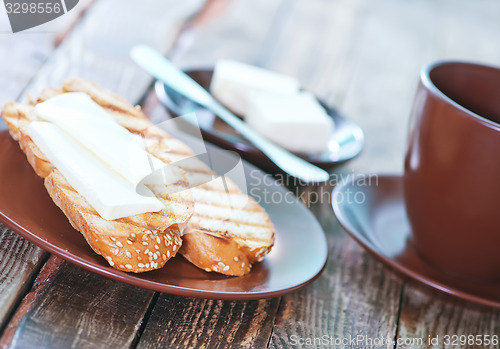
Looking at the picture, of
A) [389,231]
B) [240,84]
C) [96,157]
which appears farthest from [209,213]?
[240,84]

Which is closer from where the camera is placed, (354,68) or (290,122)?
(290,122)

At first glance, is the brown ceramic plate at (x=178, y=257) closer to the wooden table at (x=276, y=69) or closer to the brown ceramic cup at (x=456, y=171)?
the wooden table at (x=276, y=69)

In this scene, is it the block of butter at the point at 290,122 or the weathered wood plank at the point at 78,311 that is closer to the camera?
the weathered wood plank at the point at 78,311

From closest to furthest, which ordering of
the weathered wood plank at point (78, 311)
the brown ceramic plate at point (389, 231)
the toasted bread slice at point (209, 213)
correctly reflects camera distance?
the weathered wood plank at point (78, 311) < the toasted bread slice at point (209, 213) < the brown ceramic plate at point (389, 231)

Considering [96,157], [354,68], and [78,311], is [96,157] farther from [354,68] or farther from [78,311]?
[354,68]

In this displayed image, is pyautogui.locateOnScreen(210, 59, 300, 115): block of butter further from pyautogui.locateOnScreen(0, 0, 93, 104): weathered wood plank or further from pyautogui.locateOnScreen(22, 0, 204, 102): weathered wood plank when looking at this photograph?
pyautogui.locateOnScreen(0, 0, 93, 104): weathered wood plank

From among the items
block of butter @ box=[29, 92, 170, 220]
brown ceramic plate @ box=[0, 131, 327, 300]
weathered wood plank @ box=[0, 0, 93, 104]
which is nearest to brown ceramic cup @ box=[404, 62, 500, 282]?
brown ceramic plate @ box=[0, 131, 327, 300]

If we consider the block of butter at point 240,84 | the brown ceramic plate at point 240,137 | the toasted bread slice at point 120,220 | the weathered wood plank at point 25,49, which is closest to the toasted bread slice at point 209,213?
the toasted bread slice at point 120,220
